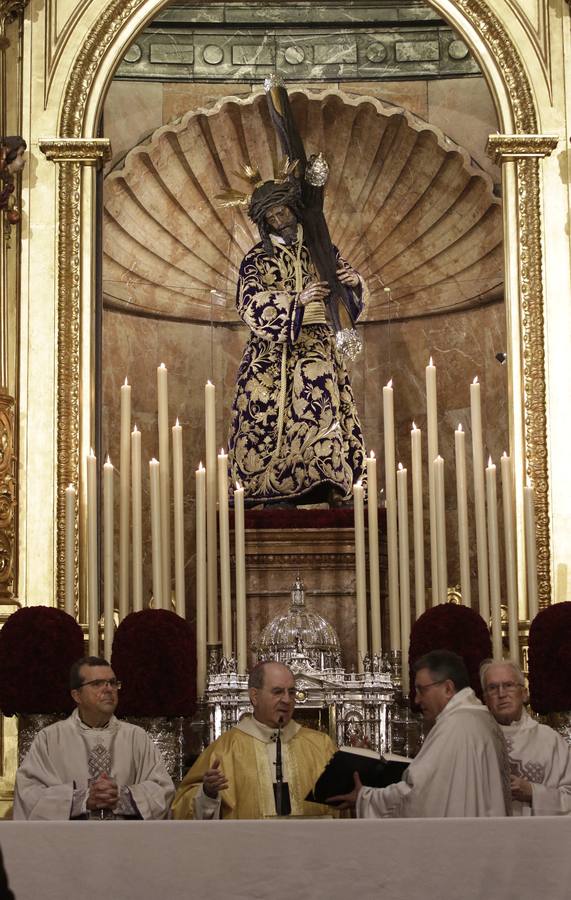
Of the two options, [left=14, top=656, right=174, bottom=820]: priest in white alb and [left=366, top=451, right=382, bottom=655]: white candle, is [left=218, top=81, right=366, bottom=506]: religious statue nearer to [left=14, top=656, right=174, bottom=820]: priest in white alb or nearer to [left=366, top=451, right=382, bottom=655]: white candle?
[left=366, top=451, right=382, bottom=655]: white candle

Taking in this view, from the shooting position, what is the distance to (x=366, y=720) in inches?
297

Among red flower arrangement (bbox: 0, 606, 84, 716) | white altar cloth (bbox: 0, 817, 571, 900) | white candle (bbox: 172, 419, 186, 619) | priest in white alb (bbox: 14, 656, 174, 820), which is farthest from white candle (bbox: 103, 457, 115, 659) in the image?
white altar cloth (bbox: 0, 817, 571, 900)

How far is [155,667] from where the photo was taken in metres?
7.09

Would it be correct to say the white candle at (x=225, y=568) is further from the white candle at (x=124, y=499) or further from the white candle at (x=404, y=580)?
the white candle at (x=404, y=580)

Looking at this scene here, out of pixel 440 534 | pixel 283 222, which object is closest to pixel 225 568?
pixel 440 534

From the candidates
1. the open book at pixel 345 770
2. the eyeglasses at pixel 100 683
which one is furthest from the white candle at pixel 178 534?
the open book at pixel 345 770

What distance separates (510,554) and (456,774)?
2694mm

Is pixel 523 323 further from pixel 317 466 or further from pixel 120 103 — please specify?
pixel 120 103

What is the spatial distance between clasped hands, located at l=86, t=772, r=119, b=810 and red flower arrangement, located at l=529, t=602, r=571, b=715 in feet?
6.35

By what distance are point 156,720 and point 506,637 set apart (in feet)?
6.10

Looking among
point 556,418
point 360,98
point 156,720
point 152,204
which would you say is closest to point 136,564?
point 156,720

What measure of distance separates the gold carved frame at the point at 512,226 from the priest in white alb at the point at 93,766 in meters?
1.70

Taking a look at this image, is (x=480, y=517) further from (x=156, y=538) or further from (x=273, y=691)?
(x=273, y=691)

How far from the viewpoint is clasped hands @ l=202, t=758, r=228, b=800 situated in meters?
6.13
